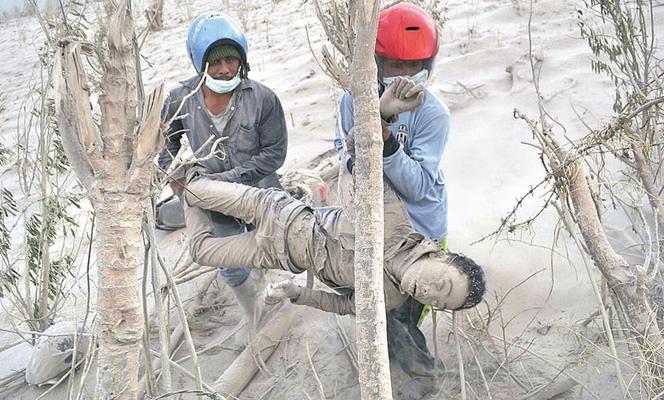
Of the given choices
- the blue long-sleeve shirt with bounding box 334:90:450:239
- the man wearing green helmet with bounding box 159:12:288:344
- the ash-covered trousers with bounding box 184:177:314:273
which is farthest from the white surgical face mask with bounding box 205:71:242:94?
the blue long-sleeve shirt with bounding box 334:90:450:239

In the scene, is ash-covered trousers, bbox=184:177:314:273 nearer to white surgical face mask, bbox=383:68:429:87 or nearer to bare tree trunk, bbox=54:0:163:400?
white surgical face mask, bbox=383:68:429:87

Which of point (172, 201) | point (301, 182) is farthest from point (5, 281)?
point (301, 182)

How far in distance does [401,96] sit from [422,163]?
583mm

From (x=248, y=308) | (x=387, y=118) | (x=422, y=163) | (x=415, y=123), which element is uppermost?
(x=387, y=118)

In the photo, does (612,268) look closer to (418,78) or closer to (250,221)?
(418,78)

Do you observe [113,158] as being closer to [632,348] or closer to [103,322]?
[103,322]

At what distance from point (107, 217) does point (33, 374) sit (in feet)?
6.18

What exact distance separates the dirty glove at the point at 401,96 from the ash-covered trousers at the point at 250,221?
761mm

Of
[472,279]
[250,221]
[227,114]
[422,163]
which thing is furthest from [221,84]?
[472,279]

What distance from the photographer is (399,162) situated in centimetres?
201

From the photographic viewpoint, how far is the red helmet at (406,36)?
2.15 metres

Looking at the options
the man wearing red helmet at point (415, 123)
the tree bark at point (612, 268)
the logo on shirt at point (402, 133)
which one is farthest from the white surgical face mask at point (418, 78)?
the tree bark at point (612, 268)

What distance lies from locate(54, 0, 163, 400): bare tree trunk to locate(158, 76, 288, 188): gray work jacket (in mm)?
1264

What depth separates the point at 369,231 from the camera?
4.75 ft
